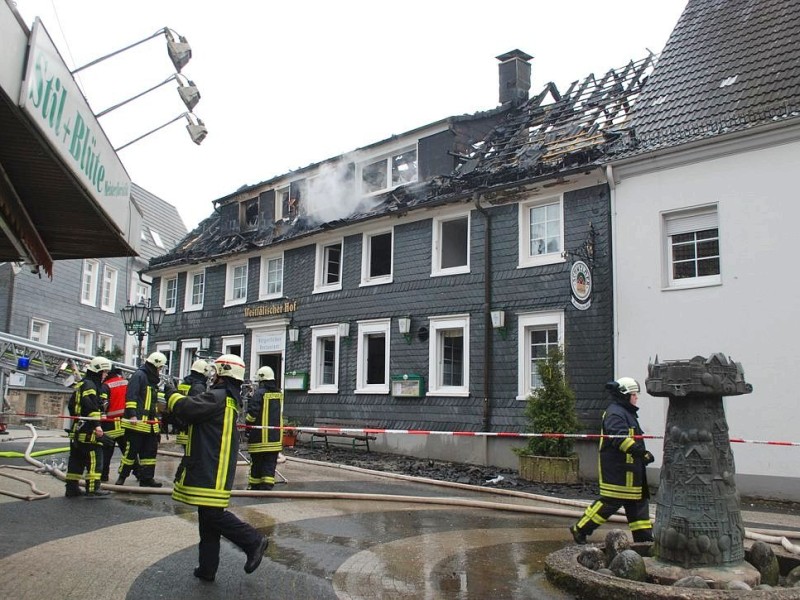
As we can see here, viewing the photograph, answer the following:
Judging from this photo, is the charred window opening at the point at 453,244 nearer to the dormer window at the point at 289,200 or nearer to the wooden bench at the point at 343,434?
the wooden bench at the point at 343,434

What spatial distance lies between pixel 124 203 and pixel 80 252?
209 cm

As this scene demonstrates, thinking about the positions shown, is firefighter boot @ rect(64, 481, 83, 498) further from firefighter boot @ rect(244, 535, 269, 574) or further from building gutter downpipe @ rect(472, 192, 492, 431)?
building gutter downpipe @ rect(472, 192, 492, 431)

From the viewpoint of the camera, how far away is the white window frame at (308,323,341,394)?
20.5 meters

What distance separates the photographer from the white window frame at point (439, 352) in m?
17.4

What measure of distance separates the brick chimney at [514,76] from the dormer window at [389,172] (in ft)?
10.4

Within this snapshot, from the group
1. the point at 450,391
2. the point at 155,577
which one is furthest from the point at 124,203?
the point at 450,391

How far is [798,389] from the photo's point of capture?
12.4 m

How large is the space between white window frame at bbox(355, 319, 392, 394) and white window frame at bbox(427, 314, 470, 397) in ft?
4.56

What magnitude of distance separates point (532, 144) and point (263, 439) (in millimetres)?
10616

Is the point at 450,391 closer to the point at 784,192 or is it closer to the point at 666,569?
the point at 784,192

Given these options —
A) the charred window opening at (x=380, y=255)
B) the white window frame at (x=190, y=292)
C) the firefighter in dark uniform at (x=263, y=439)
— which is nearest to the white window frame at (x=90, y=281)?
the white window frame at (x=190, y=292)

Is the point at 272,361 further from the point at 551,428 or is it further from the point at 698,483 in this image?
the point at 698,483

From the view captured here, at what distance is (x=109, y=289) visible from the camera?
1439 inches

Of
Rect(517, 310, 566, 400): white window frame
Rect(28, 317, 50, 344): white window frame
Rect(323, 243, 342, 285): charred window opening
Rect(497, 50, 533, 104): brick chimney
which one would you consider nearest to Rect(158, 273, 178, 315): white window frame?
Rect(28, 317, 50, 344): white window frame
